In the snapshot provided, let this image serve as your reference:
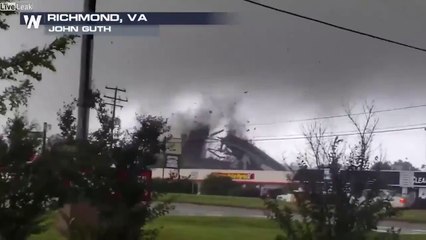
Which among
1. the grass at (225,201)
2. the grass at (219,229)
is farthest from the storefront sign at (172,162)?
the grass at (219,229)

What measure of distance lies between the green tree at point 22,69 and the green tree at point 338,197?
1.84 meters

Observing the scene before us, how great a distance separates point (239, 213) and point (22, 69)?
184cm

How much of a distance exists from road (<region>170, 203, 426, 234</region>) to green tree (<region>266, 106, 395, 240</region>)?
2.6 inches

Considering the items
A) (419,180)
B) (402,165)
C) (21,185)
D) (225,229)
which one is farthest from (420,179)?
(21,185)

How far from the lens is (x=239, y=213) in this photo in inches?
159

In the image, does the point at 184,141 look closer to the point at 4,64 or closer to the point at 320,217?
the point at 320,217

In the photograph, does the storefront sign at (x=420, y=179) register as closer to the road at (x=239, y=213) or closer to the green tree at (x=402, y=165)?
the green tree at (x=402, y=165)

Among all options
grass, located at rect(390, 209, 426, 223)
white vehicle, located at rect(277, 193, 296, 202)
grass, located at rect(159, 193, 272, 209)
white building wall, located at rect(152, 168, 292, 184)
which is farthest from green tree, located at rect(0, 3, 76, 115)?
grass, located at rect(390, 209, 426, 223)

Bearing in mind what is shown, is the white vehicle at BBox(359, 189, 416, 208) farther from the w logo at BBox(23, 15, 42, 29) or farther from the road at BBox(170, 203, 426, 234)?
the w logo at BBox(23, 15, 42, 29)

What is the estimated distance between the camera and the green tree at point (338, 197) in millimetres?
4004

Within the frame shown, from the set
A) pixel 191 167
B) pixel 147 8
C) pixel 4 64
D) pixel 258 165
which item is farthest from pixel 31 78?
pixel 258 165

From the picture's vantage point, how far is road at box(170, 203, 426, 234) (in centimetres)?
396

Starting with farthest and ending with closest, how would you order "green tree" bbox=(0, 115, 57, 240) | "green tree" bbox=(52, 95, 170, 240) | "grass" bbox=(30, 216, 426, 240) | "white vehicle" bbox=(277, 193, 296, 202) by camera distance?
"green tree" bbox=(0, 115, 57, 240) → "green tree" bbox=(52, 95, 170, 240) → "white vehicle" bbox=(277, 193, 296, 202) → "grass" bbox=(30, 216, 426, 240)

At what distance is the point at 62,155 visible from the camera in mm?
4344
